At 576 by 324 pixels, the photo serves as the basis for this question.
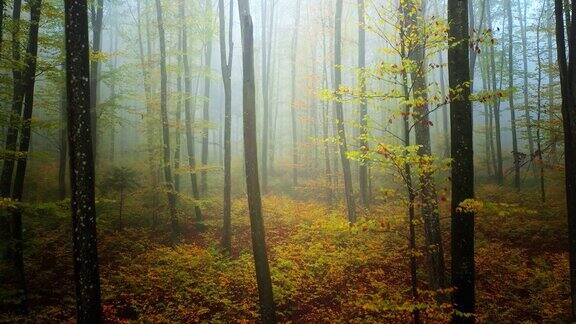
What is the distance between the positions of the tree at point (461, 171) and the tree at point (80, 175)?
7079 mm

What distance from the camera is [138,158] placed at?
94.0ft

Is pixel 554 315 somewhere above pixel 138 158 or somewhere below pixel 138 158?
below

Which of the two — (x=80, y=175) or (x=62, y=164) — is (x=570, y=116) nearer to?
(x=80, y=175)

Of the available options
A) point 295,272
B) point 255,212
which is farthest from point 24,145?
point 295,272

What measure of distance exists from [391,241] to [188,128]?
10.9 metres

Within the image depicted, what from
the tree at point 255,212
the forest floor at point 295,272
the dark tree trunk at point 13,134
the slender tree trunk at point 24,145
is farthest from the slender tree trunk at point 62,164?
the tree at point 255,212

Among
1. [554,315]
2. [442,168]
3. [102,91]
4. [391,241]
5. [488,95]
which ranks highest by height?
[102,91]

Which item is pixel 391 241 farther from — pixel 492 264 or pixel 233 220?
pixel 233 220

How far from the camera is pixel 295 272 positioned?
1197 cm

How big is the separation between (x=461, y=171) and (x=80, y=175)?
24.3 feet

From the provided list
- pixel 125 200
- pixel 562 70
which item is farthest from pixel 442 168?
pixel 125 200

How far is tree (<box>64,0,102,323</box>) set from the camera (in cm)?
676

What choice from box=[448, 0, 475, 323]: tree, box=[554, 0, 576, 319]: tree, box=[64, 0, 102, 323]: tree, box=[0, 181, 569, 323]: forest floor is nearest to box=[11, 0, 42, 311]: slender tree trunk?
box=[0, 181, 569, 323]: forest floor

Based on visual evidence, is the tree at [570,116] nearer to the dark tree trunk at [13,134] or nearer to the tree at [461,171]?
the tree at [461,171]
